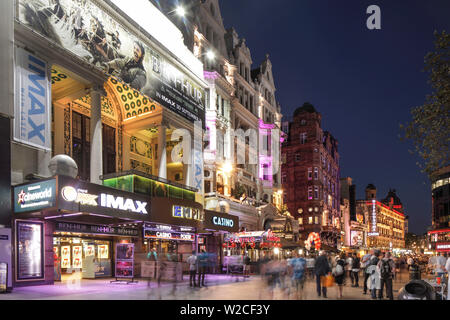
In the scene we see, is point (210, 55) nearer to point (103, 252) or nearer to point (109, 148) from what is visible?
point (109, 148)

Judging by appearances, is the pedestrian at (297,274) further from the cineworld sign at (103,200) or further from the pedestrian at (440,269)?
the cineworld sign at (103,200)

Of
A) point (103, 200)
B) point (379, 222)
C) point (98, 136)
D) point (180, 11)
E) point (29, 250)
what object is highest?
point (180, 11)

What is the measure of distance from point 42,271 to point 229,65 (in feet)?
96.4

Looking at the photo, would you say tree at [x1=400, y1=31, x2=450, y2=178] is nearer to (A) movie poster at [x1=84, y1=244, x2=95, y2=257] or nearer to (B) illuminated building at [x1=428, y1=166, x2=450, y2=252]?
(A) movie poster at [x1=84, y1=244, x2=95, y2=257]

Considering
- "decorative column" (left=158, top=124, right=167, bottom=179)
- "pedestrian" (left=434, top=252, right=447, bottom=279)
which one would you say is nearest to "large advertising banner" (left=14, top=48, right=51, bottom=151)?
"decorative column" (left=158, top=124, right=167, bottom=179)

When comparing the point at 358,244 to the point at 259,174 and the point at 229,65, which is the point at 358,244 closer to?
the point at 259,174

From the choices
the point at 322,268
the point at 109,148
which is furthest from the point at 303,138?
the point at 322,268

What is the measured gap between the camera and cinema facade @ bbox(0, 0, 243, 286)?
18.8 m

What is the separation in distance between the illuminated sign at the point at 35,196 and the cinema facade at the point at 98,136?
44 mm

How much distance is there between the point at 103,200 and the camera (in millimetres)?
20484

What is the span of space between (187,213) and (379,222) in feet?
349

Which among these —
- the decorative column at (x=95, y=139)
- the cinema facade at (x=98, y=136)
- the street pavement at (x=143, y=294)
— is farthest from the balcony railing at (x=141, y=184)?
the street pavement at (x=143, y=294)

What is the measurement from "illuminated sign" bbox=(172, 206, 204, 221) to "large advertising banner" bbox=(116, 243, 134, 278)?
15.4ft
